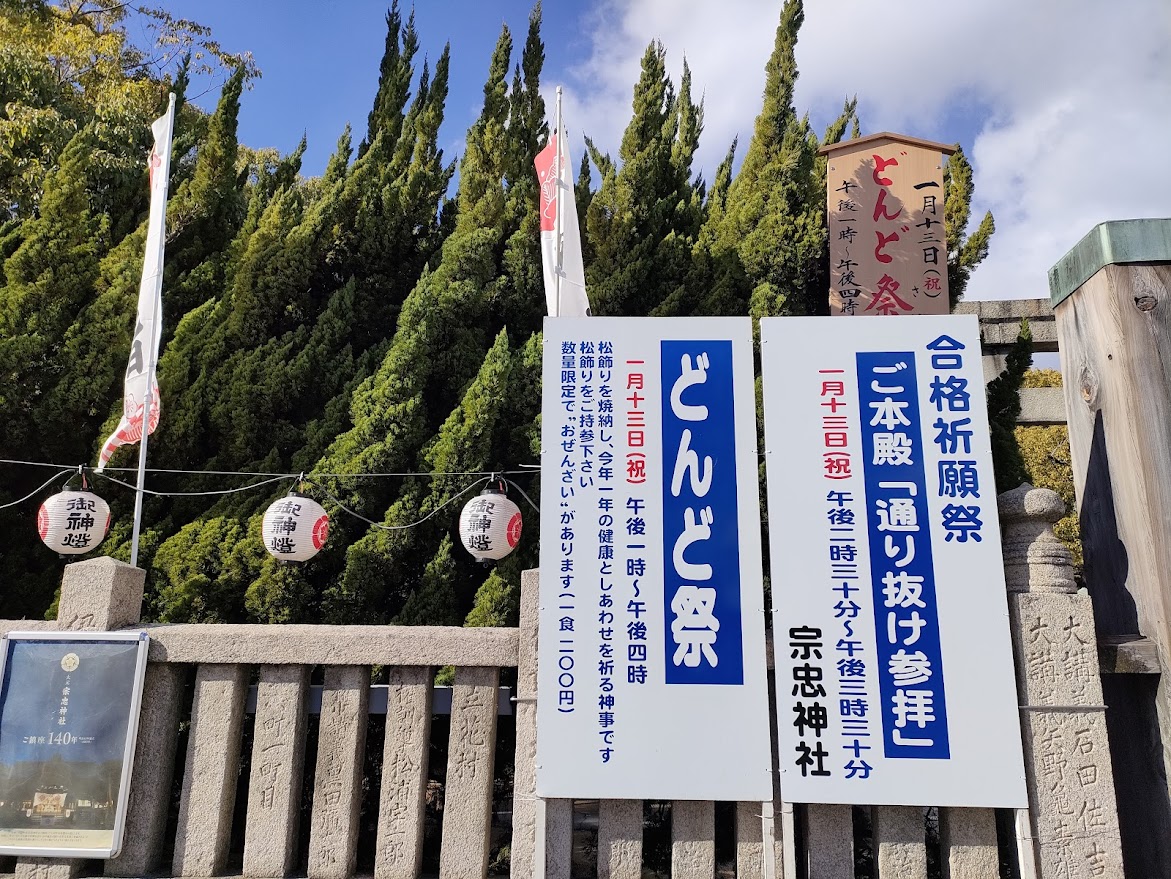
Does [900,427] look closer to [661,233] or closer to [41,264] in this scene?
[661,233]

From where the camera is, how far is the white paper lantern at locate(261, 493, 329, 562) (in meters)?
5.55

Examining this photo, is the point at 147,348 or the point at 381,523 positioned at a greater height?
the point at 147,348

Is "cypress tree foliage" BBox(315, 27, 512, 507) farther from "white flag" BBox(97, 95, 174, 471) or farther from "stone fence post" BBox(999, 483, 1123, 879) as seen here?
"stone fence post" BBox(999, 483, 1123, 879)

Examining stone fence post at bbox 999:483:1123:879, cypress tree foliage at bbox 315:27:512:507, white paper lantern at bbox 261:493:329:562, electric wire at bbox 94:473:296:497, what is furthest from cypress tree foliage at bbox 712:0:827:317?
electric wire at bbox 94:473:296:497

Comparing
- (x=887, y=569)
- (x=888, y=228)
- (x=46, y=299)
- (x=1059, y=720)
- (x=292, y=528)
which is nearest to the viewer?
(x=1059, y=720)

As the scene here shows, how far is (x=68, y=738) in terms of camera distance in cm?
392

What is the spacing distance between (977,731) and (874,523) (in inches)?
39.9

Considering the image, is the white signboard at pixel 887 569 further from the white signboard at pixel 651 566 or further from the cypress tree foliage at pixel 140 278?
the cypress tree foliage at pixel 140 278

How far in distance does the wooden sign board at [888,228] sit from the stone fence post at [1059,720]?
298cm

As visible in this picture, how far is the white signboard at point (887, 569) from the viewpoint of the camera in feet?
11.5

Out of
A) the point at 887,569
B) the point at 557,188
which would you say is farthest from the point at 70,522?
the point at 887,569

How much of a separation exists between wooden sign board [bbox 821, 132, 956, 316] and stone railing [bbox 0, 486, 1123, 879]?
9.67 feet

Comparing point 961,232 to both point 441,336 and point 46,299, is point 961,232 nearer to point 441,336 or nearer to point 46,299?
point 441,336

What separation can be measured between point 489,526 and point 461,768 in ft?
6.78
